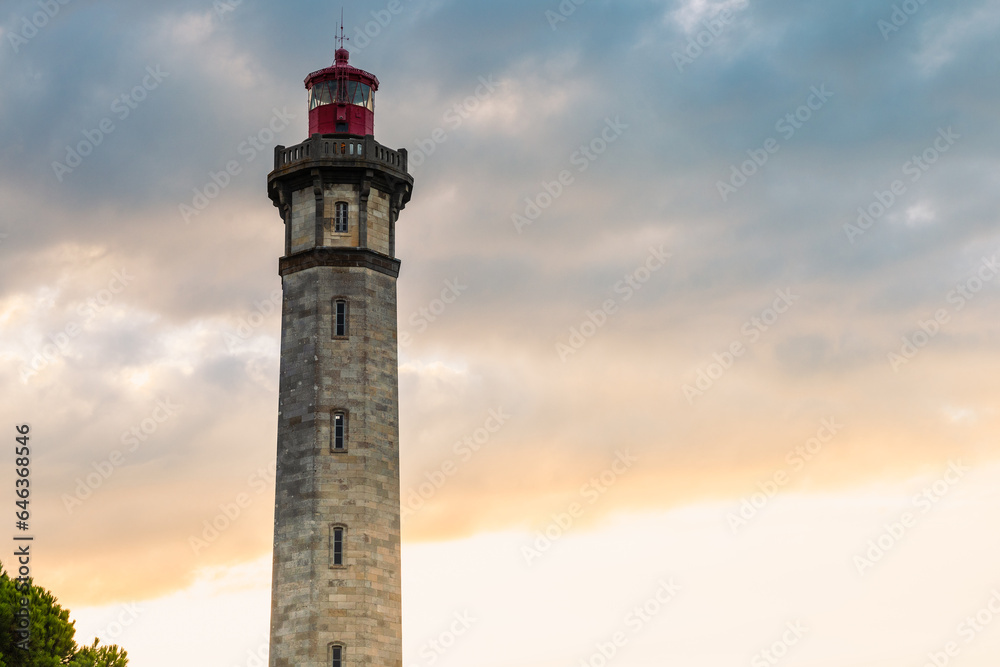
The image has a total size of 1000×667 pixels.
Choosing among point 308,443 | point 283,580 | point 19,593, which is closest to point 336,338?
point 308,443

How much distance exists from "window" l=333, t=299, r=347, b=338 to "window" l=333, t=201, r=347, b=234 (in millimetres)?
3461

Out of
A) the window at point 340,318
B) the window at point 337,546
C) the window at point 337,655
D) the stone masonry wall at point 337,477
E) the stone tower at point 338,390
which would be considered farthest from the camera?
the window at point 340,318

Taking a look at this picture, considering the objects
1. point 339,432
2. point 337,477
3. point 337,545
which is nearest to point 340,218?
point 339,432

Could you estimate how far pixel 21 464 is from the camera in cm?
6581

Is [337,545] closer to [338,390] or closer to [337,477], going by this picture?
[337,477]

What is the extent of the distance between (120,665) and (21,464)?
553 inches

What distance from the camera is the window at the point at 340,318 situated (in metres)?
72.1

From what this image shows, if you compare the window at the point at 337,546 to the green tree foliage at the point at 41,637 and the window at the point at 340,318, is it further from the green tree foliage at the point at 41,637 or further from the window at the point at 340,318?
the green tree foliage at the point at 41,637

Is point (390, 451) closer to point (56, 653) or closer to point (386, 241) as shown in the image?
point (386, 241)

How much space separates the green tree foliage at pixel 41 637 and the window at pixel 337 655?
13126mm

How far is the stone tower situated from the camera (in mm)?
68312

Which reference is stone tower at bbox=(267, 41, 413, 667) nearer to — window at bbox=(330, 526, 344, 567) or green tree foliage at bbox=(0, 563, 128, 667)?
window at bbox=(330, 526, 344, 567)

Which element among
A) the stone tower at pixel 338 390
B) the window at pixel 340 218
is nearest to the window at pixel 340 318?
the stone tower at pixel 338 390

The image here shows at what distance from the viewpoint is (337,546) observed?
68.9 meters
